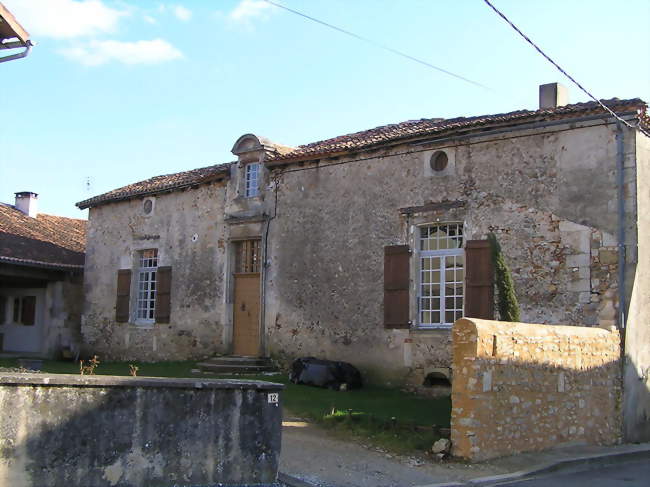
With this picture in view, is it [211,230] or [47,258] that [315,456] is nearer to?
[211,230]

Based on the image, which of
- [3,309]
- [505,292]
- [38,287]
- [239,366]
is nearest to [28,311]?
[38,287]

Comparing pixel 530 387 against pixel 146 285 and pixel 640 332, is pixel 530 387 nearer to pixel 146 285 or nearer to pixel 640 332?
pixel 640 332

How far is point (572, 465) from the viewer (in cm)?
884

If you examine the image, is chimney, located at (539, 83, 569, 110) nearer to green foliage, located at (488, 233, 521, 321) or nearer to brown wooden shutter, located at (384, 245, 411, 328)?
green foliage, located at (488, 233, 521, 321)

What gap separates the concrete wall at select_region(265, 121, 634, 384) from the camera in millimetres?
11250

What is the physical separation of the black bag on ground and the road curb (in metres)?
4.84

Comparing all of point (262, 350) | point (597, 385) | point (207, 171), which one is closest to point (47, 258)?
point (207, 171)

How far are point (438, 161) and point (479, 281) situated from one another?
96.6 inches

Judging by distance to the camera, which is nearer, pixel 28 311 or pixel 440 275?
pixel 440 275

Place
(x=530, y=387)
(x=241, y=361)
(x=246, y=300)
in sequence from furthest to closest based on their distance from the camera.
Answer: (x=246, y=300)
(x=241, y=361)
(x=530, y=387)

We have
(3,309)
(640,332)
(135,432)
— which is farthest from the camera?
(3,309)

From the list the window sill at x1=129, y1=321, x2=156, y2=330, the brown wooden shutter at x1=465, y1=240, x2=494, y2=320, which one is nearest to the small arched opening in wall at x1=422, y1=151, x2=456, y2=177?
the brown wooden shutter at x1=465, y1=240, x2=494, y2=320

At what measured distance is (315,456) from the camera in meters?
8.55

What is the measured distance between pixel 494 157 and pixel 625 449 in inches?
203
